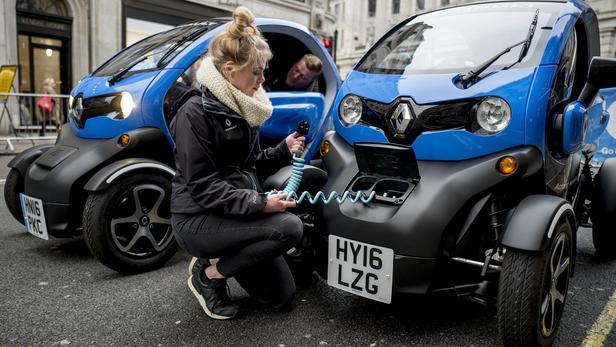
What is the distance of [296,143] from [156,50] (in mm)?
1682

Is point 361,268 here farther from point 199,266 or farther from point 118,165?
point 118,165

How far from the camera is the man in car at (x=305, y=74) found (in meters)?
4.36

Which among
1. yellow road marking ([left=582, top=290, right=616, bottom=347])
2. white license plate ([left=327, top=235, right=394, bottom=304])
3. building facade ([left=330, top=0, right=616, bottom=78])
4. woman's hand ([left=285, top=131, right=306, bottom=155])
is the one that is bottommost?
yellow road marking ([left=582, top=290, right=616, bottom=347])

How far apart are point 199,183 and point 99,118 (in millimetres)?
1459

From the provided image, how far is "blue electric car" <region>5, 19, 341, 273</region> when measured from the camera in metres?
3.02

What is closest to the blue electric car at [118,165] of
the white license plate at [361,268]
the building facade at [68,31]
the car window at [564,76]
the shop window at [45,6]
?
the white license plate at [361,268]

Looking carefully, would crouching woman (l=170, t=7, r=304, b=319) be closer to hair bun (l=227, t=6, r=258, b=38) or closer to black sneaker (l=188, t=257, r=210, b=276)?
hair bun (l=227, t=6, r=258, b=38)

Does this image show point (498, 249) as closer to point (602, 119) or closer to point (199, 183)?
point (199, 183)

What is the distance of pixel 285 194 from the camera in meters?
2.39

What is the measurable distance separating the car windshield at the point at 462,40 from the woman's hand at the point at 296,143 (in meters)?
0.59

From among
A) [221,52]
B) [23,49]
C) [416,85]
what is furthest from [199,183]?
[23,49]

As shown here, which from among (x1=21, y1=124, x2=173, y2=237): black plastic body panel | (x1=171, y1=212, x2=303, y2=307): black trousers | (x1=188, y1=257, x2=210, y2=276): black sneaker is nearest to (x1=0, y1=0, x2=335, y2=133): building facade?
(x1=21, y1=124, x2=173, y2=237): black plastic body panel

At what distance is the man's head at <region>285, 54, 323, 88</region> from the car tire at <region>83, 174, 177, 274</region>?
5.51 feet

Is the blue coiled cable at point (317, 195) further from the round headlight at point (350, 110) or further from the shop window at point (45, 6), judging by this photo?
the shop window at point (45, 6)
